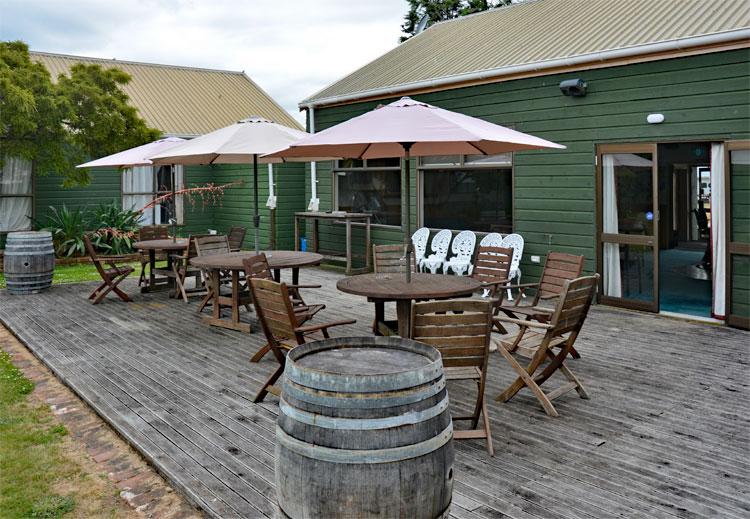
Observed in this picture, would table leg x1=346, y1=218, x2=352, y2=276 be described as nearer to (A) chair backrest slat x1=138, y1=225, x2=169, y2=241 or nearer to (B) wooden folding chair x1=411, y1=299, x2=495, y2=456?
(A) chair backrest slat x1=138, y1=225, x2=169, y2=241

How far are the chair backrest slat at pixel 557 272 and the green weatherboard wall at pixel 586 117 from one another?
93.1 inches

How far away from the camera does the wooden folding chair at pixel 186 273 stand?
8.19m

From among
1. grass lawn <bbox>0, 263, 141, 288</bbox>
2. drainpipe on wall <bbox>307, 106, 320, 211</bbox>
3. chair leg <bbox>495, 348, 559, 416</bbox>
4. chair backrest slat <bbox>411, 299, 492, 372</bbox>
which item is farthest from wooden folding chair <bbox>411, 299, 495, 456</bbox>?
drainpipe on wall <bbox>307, 106, 320, 211</bbox>

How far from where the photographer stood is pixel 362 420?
2082 mm

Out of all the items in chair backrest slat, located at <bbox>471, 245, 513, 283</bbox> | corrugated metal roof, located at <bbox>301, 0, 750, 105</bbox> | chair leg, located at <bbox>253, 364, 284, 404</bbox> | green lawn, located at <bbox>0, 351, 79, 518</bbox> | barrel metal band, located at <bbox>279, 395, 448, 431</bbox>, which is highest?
corrugated metal roof, located at <bbox>301, 0, 750, 105</bbox>

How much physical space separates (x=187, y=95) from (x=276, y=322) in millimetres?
13774

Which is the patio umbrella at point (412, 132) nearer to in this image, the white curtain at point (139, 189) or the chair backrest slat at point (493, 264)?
the chair backrest slat at point (493, 264)

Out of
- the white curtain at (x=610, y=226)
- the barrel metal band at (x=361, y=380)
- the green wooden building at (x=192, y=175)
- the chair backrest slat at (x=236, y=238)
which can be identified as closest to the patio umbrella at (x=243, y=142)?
the chair backrest slat at (x=236, y=238)

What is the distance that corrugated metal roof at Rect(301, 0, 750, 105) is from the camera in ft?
23.1

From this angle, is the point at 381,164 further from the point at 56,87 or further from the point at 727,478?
the point at 727,478

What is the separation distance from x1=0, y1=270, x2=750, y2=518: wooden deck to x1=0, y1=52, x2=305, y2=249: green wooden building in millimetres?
7181

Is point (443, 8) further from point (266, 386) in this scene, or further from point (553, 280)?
point (266, 386)

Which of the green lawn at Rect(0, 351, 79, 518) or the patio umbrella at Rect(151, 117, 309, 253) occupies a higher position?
the patio umbrella at Rect(151, 117, 309, 253)

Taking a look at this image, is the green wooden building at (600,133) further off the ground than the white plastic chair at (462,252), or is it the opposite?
the green wooden building at (600,133)
